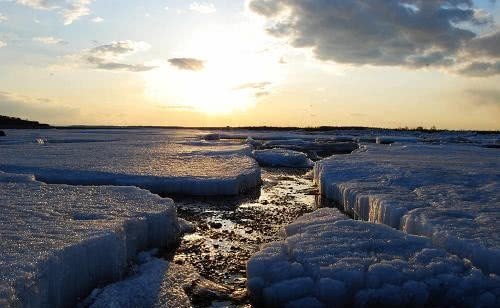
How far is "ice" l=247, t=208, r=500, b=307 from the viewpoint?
17.3 ft

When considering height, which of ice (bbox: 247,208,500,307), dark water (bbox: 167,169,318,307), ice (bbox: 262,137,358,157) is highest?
ice (bbox: 262,137,358,157)

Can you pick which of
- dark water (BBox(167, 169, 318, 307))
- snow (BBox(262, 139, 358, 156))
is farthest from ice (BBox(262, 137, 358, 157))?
dark water (BBox(167, 169, 318, 307))

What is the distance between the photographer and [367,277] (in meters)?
5.35

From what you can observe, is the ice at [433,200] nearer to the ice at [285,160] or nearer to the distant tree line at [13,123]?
the ice at [285,160]

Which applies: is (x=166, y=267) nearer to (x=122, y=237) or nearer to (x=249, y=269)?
(x=122, y=237)

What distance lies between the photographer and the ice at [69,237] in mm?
4449

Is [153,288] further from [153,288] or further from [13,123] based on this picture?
[13,123]

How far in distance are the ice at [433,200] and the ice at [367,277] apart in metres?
0.46

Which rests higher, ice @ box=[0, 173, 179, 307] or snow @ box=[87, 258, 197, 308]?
ice @ box=[0, 173, 179, 307]

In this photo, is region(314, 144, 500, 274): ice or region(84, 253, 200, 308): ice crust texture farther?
region(314, 144, 500, 274): ice

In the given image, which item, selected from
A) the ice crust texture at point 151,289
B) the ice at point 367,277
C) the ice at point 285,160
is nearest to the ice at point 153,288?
the ice crust texture at point 151,289

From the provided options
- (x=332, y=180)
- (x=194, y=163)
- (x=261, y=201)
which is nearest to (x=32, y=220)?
(x=261, y=201)

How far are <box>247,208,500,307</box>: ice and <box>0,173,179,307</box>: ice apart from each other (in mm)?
1897

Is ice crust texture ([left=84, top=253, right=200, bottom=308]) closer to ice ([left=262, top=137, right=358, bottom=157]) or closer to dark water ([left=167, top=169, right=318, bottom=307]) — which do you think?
dark water ([left=167, top=169, right=318, bottom=307])
